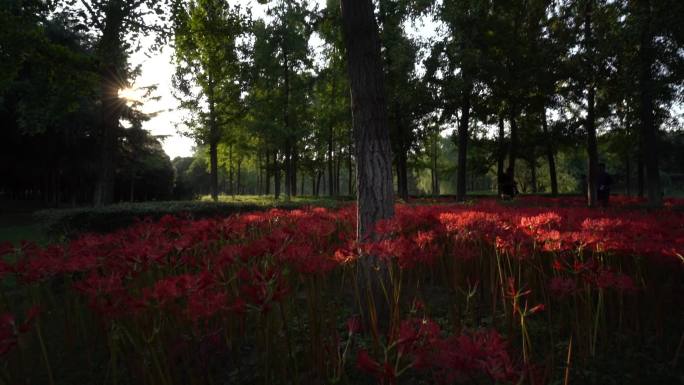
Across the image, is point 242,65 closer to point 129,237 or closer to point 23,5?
point 23,5

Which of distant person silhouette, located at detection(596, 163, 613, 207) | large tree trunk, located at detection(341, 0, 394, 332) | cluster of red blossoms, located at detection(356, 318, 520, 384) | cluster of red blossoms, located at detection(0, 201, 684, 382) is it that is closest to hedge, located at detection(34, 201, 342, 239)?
A: cluster of red blossoms, located at detection(0, 201, 684, 382)

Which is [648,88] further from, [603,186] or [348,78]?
[348,78]

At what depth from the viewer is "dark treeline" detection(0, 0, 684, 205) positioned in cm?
1311

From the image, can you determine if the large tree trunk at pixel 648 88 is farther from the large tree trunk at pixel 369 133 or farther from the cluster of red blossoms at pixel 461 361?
the cluster of red blossoms at pixel 461 361

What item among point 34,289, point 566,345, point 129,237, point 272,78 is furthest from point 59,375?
point 272,78

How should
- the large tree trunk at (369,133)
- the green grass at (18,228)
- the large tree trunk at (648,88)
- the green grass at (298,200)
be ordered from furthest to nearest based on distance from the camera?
the green grass at (18,228), the green grass at (298,200), the large tree trunk at (648,88), the large tree trunk at (369,133)

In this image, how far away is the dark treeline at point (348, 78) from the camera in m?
13.1

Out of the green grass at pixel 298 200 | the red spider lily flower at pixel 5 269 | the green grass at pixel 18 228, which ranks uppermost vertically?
the green grass at pixel 298 200

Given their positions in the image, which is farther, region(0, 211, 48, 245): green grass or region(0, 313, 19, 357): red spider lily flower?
region(0, 211, 48, 245): green grass

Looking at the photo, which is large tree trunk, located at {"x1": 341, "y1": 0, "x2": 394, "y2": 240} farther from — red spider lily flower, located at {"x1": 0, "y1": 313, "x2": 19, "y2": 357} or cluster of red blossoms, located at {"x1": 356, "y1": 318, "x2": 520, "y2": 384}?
red spider lily flower, located at {"x1": 0, "y1": 313, "x2": 19, "y2": 357}

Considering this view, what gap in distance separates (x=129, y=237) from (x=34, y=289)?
3.50 feet

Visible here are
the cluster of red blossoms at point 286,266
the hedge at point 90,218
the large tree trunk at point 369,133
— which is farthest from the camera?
the hedge at point 90,218

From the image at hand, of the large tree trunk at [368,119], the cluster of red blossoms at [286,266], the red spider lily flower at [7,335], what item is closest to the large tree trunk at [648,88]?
the cluster of red blossoms at [286,266]

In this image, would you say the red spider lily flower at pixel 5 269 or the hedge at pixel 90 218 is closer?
the red spider lily flower at pixel 5 269
